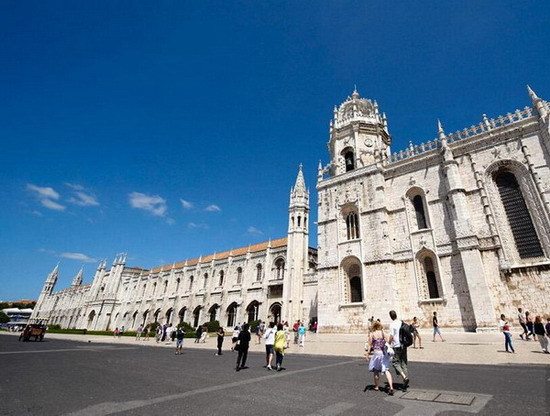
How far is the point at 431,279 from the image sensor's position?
20969mm

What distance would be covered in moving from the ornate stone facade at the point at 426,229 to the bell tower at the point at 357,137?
0.38ft

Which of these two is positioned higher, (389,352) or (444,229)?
(444,229)

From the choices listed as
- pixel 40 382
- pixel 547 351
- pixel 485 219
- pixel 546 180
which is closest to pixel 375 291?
pixel 485 219

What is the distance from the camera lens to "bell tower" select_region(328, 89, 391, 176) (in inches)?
1112

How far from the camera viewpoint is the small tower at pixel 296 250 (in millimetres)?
31734

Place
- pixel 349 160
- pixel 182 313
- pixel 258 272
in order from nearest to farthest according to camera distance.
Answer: pixel 349 160, pixel 258 272, pixel 182 313

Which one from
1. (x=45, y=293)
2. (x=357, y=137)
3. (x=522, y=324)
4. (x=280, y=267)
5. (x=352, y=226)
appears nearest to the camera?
(x=522, y=324)

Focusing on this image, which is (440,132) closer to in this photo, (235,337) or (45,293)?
(235,337)

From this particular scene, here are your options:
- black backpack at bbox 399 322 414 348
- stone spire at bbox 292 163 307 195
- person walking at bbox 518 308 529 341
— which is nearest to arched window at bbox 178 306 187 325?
stone spire at bbox 292 163 307 195

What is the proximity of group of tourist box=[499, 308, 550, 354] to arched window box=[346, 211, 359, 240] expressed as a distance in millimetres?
11474

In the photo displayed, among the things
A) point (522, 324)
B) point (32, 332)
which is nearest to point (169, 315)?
point (32, 332)

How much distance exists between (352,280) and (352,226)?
4817mm

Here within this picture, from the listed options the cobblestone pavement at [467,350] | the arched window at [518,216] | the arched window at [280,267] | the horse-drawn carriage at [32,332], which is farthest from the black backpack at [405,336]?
the arched window at [280,267]

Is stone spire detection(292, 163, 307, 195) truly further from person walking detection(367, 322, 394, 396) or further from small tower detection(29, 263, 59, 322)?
small tower detection(29, 263, 59, 322)
